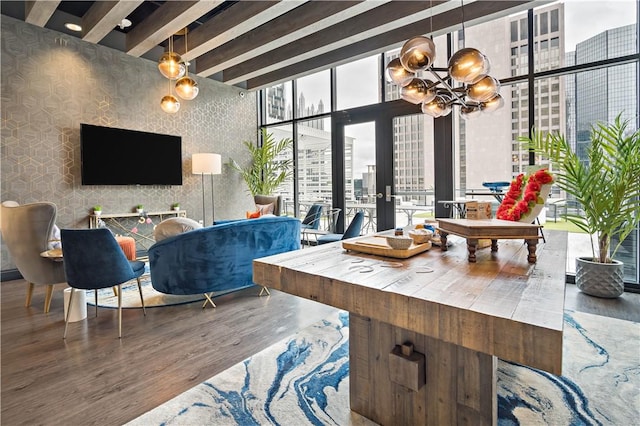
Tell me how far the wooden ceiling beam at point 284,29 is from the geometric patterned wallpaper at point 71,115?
31.0 inches

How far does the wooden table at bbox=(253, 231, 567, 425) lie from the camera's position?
0.79 meters

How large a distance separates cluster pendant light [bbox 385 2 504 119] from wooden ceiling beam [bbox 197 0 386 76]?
1.88 meters

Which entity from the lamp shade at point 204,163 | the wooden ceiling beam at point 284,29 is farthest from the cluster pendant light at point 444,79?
the lamp shade at point 204,163

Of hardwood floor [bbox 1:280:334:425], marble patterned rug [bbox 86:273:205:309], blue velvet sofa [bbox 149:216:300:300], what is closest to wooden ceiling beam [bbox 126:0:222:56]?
blue velvet sofa [bbox 149:216:300:300]

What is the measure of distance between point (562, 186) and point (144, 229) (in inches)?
227

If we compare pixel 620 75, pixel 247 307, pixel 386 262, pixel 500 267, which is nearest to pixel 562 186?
pixel 620 75

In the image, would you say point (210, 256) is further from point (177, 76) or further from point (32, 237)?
point (177, 76)

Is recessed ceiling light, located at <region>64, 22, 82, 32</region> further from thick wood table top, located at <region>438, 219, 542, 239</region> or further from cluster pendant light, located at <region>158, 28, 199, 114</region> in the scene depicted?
thick wood table top, located at <region>438, 219, 542, 239</region>

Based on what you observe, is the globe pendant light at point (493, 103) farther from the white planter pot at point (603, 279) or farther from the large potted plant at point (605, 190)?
the white planter pot at point (603, 279)

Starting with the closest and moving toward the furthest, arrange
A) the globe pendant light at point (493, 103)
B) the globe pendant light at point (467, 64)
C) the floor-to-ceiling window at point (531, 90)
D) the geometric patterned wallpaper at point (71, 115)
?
the globe pendant light at point (467, 64) → the globe pendant light at point (493, 103) → the floor-to-ceiling window at point (531, 90) → the geometric patterned wallpaper at point (71, 115)

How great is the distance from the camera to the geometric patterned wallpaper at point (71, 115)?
4.10m

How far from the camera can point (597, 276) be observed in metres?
3.14

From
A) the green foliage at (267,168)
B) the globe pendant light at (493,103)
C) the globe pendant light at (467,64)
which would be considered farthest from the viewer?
the green foliage at (267,168)

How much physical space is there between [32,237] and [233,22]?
3342 mm
